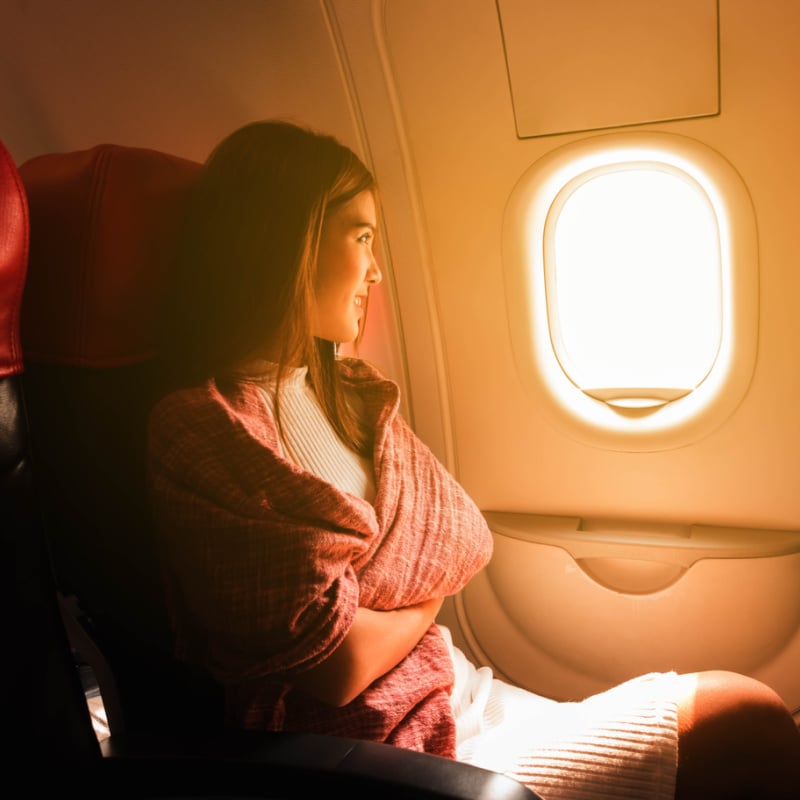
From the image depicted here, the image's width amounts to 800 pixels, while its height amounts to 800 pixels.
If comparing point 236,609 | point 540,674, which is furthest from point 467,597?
point 236,609

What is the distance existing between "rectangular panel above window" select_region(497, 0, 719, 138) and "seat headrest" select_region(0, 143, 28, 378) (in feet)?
3.06

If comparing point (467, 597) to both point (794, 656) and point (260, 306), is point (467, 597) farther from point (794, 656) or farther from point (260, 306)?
point (260, 306)

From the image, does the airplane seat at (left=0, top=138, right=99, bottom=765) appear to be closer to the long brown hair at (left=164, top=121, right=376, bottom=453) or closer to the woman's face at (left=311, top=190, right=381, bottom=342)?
the long brown hair at (left=164, top=121, right=376, bottom=453)

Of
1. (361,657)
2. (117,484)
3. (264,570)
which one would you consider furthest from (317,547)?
(117,484)

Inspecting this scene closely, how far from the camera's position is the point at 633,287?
1.66 metres

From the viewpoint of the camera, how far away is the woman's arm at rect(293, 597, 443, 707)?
43.9 inches

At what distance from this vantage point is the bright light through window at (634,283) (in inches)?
61.9

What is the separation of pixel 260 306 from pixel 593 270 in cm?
77

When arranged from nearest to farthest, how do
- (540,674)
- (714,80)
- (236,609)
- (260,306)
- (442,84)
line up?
1. (236,609)
2. (260,306)
3. (714,80)
4. (442,84)
5. (540,674)

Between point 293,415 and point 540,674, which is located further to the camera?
point 540,674

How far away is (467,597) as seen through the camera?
1.96 metres

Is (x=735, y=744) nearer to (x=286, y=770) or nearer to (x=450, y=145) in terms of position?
(x=286, y=770)

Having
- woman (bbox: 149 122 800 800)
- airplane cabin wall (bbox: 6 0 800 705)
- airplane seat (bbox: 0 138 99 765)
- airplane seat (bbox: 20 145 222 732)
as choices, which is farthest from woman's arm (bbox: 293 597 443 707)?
airplane cabin wall (bbox: 6 0 800 705)

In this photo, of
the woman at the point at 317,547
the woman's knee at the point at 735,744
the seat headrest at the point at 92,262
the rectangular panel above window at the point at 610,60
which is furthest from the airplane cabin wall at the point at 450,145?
the seat headrest at the point at 92,262
